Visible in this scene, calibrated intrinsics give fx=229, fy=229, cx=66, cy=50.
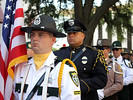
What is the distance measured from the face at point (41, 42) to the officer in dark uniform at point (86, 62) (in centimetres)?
113

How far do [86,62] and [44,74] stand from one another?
1.34 meters

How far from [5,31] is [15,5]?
347mm

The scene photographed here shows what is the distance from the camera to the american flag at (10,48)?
2.61 m

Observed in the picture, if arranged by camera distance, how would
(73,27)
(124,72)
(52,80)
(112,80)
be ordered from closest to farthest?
(52,80) < (73,27) < (112,80) < (124,72)

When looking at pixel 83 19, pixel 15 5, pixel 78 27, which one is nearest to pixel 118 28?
pixel 83 19

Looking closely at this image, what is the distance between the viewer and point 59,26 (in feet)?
32.6

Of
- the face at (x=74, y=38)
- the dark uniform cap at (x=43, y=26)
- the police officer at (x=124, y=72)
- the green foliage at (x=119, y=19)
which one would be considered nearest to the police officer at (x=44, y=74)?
the dark uniform cap at (x=43, y=26)

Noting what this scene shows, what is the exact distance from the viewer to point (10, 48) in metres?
2.71

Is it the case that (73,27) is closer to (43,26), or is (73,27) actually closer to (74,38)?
(74,38)

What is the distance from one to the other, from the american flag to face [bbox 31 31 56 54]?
0.24 meters

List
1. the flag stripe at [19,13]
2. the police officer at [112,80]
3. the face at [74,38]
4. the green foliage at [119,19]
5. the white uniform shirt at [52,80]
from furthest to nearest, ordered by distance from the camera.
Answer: the green foliage at [119,19] < the police officer at [112,80] < the face at [74,38] < the flag stripe at [19,13] < the white uniform shirt at [52,80]

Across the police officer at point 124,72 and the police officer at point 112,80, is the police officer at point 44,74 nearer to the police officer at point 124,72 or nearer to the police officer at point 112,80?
the police officer at point 112,80

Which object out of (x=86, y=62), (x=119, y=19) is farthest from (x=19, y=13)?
(x=119, y=19)

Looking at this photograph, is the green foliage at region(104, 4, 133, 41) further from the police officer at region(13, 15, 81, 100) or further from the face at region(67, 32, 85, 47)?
the police officer at region(13, 15, 81, 100)
